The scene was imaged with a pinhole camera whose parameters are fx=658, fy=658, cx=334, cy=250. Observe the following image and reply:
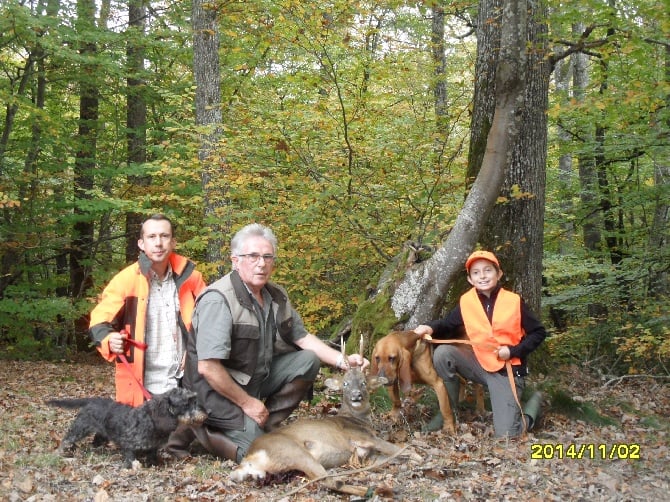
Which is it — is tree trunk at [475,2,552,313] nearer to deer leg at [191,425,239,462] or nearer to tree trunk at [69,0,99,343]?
deer leg at [191,425,239,462]

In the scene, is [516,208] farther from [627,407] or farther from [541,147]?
[627,407]

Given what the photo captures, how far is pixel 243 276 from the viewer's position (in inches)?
198

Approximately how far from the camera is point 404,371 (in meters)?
5.60

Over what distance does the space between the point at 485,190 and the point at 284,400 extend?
3095 mm

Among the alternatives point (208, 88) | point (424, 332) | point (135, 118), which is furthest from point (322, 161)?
point (135, 118)

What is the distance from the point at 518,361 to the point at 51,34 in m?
10.3

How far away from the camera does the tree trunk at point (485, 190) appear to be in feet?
22.4

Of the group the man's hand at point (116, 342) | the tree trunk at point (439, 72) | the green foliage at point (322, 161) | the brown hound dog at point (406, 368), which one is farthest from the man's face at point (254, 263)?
the tree trunk at point (439, 72)

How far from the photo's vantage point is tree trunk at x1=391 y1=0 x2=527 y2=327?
6.83 metres

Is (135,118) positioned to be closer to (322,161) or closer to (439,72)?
(322,161)

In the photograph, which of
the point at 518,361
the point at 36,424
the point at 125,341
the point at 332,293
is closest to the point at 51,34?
the point at 332,293

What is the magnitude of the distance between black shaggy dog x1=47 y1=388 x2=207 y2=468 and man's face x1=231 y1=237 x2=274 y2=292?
0.94 meters
